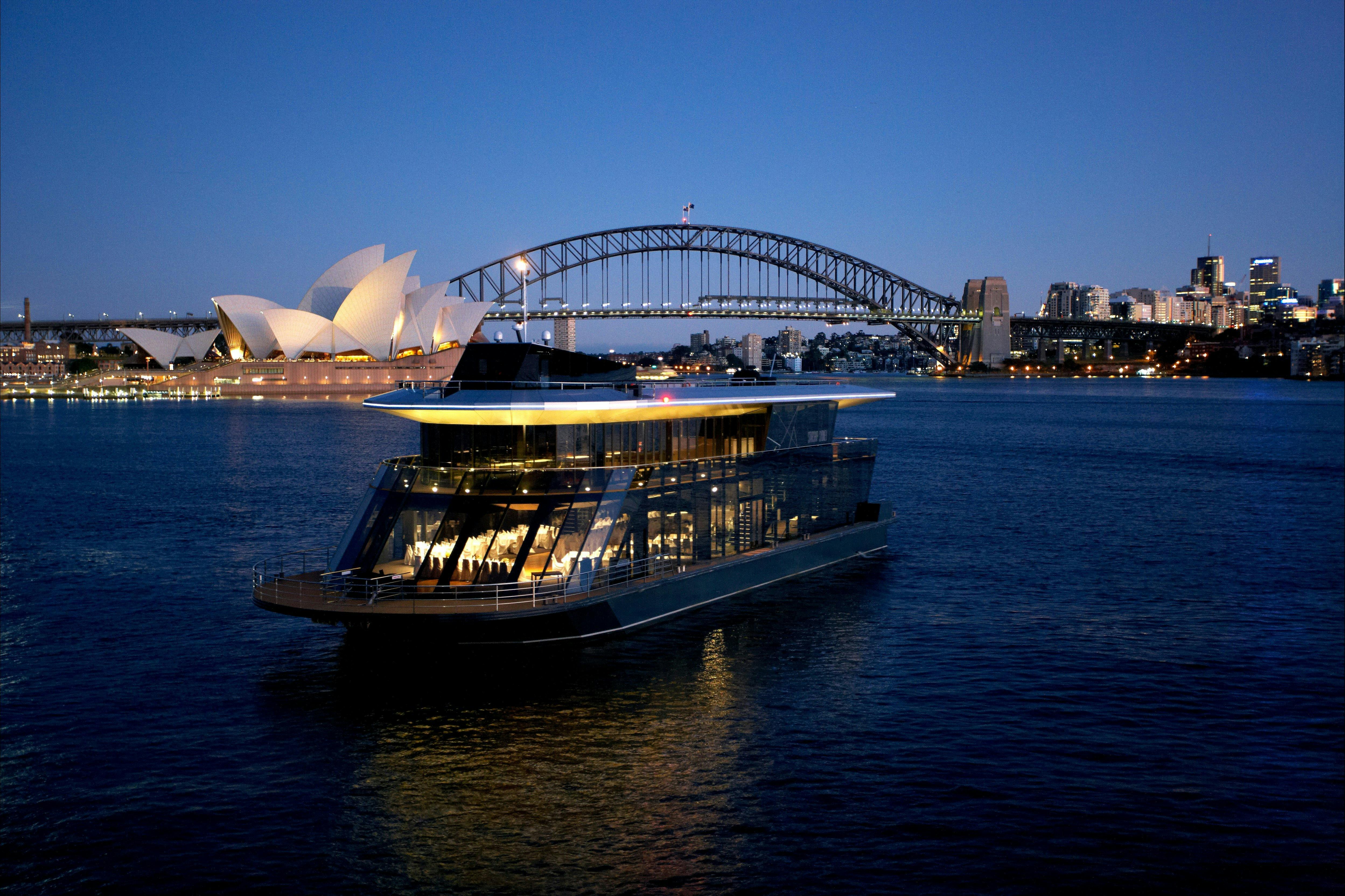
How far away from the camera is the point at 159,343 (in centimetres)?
12469

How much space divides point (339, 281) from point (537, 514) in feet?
312

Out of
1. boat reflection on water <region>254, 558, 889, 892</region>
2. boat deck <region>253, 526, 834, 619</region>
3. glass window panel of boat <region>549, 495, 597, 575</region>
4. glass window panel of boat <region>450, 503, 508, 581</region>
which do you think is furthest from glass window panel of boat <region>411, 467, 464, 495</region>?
boat reflection on water <region>254, 558, 889, 892</region>

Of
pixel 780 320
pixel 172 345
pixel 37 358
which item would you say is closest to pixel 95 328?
pixel 37 358

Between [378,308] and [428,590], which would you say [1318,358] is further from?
[428,590]

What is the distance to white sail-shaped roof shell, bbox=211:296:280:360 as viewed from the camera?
108 meters

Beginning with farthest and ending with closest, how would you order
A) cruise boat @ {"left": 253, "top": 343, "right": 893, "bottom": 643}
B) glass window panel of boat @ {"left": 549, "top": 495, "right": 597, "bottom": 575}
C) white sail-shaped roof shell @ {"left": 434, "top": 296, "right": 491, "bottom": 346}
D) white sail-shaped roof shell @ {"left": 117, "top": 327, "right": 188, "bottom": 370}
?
white sail-shaped roof shell @ {"left": 117, "top": 327, "right": 188, "bottom": 370} → white sail-shaped roof shell @ {"left": 434, "top": 296, "right": 491, "bottom": 346} → glass window panel of boat @ {"left": 549, "top": 495, "right": 597, "bottom": 575} → cruise boat @ {"left": 253, "top": 343, "right": 893, "bottom": 643}

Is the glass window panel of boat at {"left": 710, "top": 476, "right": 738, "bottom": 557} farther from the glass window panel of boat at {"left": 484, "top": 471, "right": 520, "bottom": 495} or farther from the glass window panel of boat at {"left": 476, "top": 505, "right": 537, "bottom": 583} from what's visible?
the glass window panel of boat at {"left": 484, "top": 471, "right": 520, "bottom": 495}

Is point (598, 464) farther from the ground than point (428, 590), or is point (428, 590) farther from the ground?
point (598, 464)

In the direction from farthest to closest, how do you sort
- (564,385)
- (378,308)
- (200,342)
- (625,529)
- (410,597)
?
(200,342), (378,308), (564,385), (625,529), (410,597)

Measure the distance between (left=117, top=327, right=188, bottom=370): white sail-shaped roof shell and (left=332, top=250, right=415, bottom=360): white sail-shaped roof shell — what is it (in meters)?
31.6

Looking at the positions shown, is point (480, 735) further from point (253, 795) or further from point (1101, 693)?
point (1101, 693)

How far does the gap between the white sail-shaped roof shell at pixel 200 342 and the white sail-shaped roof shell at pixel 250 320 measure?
1464 cm

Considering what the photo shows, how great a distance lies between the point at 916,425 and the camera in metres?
74.2

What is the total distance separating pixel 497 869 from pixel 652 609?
7.04m
